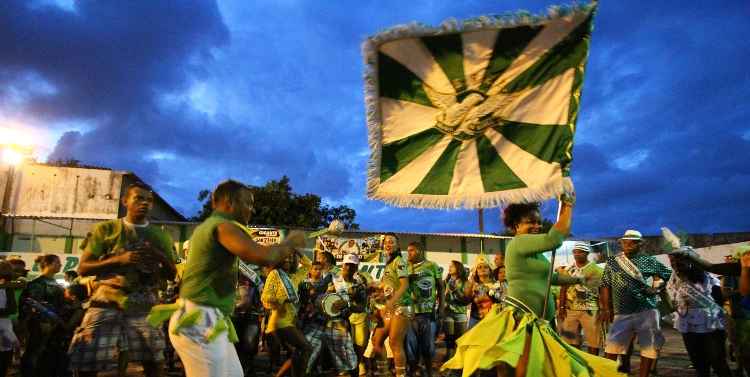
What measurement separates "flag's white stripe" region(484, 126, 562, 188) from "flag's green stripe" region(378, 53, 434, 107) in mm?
614

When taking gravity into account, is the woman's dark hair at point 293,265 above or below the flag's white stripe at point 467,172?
below

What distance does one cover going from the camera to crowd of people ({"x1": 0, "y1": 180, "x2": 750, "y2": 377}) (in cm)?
327

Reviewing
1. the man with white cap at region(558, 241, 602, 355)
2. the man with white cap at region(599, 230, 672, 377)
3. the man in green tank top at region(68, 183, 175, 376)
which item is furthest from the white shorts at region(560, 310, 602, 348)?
the man in green tank top at region(68, 183, 175, 376)

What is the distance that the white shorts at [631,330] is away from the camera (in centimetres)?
682

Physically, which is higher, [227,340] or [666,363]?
[227,340]

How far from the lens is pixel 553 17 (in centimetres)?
368

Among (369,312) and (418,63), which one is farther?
(369,312)

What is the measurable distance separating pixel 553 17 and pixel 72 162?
39505 millimetres

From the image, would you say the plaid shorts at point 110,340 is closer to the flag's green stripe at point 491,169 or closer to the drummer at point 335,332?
the flag's green stripe at point 491,169

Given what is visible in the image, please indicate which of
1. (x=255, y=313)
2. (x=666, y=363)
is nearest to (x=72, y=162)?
(x=255, y=313)

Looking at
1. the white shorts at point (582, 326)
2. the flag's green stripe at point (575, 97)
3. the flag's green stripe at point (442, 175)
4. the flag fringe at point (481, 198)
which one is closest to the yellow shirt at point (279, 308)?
the flag fringe at point (481, 198)

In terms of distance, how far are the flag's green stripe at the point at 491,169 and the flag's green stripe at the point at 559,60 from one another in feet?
1.50

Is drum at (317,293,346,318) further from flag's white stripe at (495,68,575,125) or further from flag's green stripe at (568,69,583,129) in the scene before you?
flag's green stripe at (568,69,583,129)

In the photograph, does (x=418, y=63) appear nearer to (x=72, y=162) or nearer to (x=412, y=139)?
(x=412, y=139)
